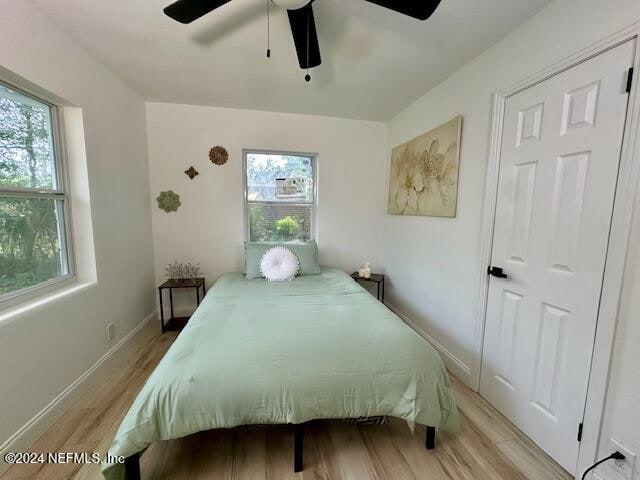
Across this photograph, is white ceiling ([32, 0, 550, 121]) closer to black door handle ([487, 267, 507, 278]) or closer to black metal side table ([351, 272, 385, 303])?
black door handle ([487, 267, 507, 278])

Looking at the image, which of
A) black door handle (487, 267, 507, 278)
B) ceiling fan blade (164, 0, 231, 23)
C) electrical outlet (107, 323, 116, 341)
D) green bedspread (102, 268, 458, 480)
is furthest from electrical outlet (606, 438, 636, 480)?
electrical outlet (107, 323, 116, 341)

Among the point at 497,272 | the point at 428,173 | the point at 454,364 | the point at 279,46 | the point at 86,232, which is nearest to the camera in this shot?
the point at 497,272

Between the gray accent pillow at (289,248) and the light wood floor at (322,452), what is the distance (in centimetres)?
141

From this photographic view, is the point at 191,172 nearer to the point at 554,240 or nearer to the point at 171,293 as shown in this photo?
the point at 171,293

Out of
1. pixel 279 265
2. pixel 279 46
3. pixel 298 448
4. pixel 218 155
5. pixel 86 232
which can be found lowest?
pixel 298 448

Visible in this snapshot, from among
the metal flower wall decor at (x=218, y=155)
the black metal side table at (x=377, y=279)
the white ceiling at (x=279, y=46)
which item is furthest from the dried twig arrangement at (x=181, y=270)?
the black metal side table at (x=377, y=279)

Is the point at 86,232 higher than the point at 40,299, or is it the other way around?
the point at 86,232

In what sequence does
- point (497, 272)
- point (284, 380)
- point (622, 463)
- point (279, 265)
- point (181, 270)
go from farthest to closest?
point (181, 270)
point (279, 265)
point (497, 272)
point (284, 380)
point (622, 463)

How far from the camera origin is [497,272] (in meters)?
1.70

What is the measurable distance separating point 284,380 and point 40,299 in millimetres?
1599

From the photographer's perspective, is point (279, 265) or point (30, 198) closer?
point (30, 198)

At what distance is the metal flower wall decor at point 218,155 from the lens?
115 inches

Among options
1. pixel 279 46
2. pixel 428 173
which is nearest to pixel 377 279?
pixel 428 173

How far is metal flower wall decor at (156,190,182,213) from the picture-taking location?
2881 mm
